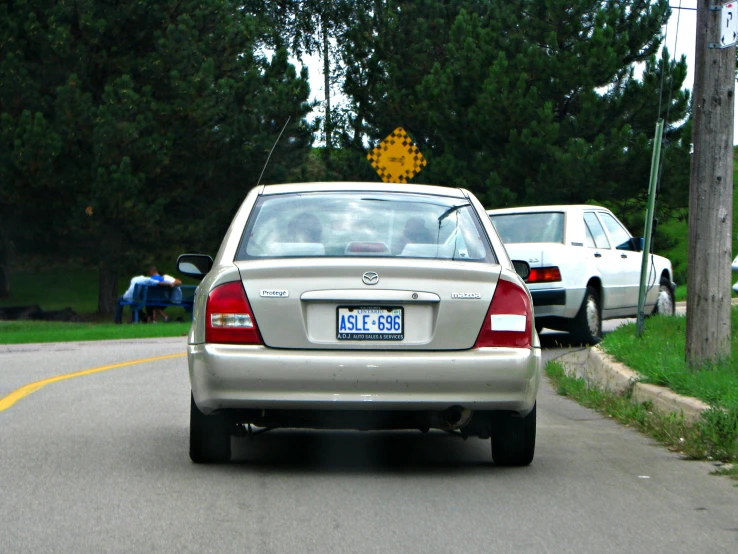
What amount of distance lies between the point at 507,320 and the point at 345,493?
1189 millimetres

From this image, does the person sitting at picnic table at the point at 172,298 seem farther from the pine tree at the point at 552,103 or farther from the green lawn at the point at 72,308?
the pine tree at the point at 552,103

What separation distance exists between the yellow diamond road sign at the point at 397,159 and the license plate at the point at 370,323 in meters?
16.1

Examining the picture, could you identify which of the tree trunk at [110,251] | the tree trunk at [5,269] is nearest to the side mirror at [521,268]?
the tree trunk at [110,251]

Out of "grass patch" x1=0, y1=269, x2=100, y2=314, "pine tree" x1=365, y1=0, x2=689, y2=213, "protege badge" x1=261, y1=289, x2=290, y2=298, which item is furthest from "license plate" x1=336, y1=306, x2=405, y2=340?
"grass patch" x1=0, y1=269, x2=100, y2=314

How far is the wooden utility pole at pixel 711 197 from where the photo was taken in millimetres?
9672

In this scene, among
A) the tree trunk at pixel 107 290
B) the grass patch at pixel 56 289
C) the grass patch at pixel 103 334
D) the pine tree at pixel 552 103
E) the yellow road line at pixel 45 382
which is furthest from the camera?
the grass patch at pixel 56 289

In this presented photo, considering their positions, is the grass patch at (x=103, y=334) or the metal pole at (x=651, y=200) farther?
the grass patch at (x=103, y=334)

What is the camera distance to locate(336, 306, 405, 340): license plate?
6383 mm

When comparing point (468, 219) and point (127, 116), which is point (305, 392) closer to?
point (468, 219)

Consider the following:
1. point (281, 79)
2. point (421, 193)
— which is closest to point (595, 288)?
point (421, 193)

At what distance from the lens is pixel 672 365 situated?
9.82 m

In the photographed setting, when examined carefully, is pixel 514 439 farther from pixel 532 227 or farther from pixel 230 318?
pixel 532 227

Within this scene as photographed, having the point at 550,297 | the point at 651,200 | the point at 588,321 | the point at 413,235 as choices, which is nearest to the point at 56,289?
the point at 588,321

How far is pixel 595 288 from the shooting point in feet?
50.9
